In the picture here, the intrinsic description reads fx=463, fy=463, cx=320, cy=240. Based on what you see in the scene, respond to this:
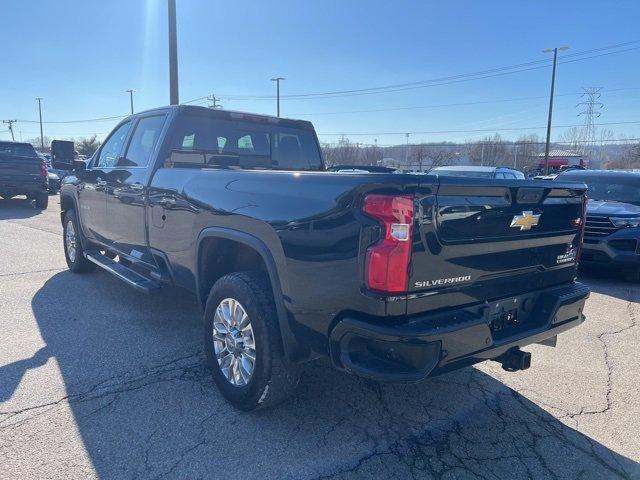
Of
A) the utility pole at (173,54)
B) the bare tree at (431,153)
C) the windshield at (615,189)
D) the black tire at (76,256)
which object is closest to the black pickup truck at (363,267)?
the black tire at (76,256)

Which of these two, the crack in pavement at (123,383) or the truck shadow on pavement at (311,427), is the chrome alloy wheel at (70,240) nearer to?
the truck shadow on pavement at (311,427)

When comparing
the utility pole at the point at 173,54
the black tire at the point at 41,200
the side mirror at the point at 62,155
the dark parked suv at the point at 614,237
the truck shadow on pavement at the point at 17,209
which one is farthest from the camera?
the black tire at the point at 41,200

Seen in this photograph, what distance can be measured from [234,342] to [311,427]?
737 mm

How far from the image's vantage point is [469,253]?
2.45m

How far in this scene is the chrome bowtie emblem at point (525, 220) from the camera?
2.65 m

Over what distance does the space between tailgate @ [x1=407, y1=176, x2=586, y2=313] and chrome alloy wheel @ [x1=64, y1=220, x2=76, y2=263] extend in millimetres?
5607

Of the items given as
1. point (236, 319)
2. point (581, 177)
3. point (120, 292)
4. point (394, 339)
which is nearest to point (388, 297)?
point (394, 339)

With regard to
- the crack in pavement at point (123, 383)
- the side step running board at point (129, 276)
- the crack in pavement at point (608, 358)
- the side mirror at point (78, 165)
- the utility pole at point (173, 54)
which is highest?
the utility pole at point (173, 54)

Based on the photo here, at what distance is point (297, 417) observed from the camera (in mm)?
3021

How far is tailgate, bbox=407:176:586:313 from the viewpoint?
2.27 metres

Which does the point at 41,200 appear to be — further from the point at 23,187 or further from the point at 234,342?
the point at 234,342

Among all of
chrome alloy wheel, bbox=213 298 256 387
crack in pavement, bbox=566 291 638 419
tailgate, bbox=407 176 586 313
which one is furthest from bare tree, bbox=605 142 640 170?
chrome alloy wheel, bbox=213 298 256 387

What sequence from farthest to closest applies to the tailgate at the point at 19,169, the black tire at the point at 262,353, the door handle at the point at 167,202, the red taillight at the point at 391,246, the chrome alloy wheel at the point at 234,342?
the tailgate at the point at 19,169
the door handle at the point at 167,202
the chrome alloy wheel at the point at 234,342
the black tire at the point at 262,353
the red taillight at the point at 391,246

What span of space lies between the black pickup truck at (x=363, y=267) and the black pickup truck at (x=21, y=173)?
12190 mm
